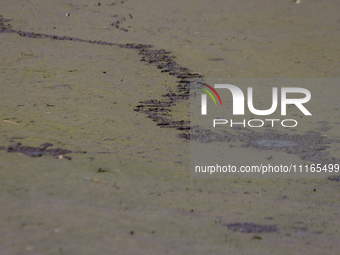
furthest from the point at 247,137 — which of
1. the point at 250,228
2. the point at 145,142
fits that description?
the point at 250,228

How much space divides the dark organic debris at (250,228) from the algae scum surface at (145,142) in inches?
0.4

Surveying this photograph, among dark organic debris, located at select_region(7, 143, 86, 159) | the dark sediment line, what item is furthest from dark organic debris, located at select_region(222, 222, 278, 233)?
the dark sediment line

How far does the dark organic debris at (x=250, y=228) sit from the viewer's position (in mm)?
1921

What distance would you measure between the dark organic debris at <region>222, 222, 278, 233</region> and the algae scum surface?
1 centimetres

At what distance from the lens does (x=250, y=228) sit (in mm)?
1945

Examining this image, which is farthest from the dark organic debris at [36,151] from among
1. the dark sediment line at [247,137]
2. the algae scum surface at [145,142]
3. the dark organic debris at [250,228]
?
the dark organic debris at [250,228]

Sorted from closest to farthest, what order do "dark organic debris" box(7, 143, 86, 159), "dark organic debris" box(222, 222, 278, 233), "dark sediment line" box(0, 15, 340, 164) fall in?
"dark organic debris" box(222, 222, 278, 233)
"dark organic debris" box(7, 143, 86, 159)
"dark sediment line" box(0, 15, 340, 164)

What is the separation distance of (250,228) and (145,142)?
1.37 metres

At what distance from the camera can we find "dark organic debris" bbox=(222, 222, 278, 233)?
1921 millimetres

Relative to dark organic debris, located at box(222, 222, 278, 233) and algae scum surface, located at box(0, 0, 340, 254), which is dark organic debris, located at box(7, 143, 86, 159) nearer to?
algae scum surface, located at box(0, 0, 340, 254)

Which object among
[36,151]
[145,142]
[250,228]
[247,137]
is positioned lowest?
[250,228]

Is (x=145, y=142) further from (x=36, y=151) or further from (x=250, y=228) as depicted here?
(x=250, y=228)

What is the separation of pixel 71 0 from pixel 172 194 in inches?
294

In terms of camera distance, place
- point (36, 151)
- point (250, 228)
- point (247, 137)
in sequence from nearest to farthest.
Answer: point (250, 228) < point (36, 151) < point (247, 137)
